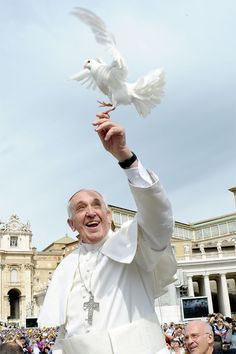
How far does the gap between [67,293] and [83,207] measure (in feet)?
1.68

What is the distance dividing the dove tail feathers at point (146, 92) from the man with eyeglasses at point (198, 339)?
2.21m

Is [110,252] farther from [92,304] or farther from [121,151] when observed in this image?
[121,151]

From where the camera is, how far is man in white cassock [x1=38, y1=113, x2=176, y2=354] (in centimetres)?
220

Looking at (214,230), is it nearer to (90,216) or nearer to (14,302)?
(14,302)

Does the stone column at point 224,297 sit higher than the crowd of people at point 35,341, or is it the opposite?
the stone column at point 224,297

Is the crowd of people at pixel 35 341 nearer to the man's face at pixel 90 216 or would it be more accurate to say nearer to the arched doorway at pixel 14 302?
the man's face at pixel 90 216

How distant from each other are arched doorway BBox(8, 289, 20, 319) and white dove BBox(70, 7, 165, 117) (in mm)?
75389

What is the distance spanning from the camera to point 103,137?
2182mm

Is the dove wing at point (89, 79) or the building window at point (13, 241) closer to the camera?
the dove wing at point (89, 79)

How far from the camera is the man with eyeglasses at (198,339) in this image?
3.81 meters

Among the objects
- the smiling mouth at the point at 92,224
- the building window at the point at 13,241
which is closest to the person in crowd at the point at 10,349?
the smiling mouth at the point at 92,224

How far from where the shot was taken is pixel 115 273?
2.46 m

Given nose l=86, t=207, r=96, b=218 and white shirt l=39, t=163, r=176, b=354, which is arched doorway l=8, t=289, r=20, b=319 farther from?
nose l=86, t=207, r=96, b=218

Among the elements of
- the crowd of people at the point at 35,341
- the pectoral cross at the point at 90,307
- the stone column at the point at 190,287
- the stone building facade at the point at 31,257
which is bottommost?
the crowd of people at the point at 35,341
